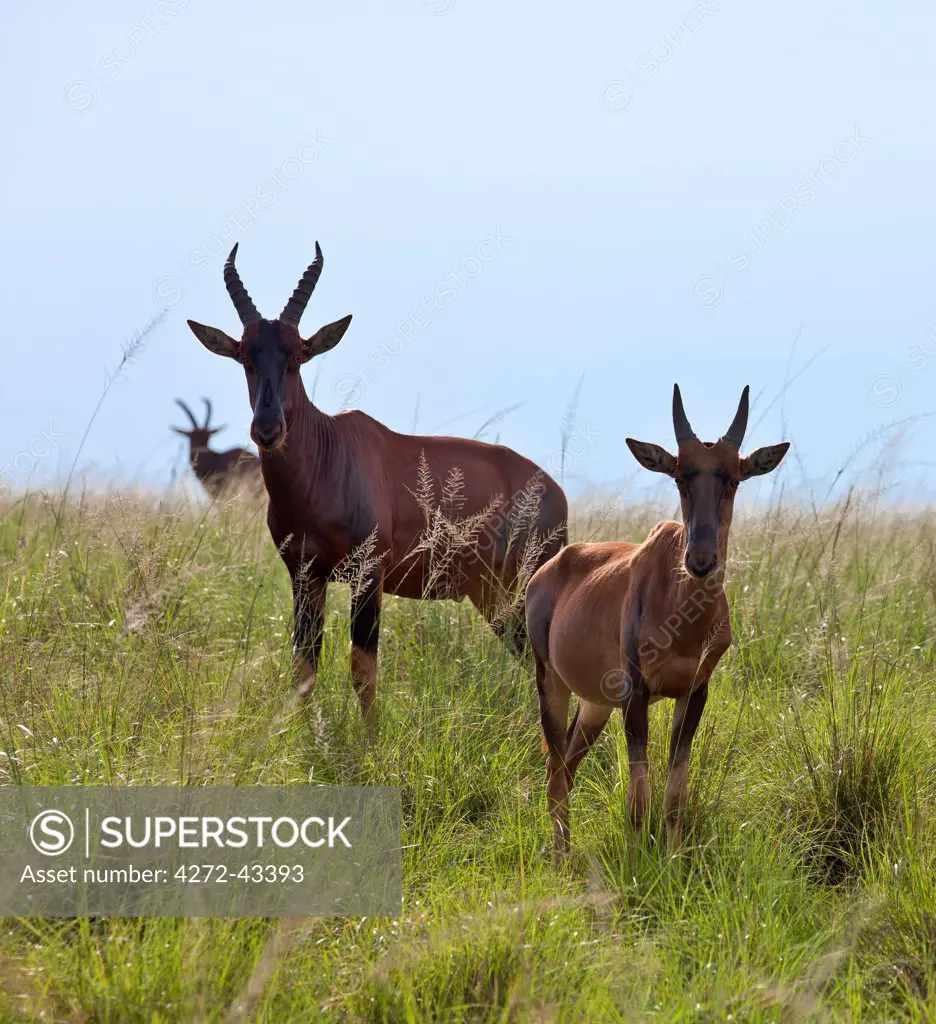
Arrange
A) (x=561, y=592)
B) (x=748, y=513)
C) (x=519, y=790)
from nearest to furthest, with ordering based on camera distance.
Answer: (x=519, y=790) → (x=561, y=592) → (x=748, y=513)

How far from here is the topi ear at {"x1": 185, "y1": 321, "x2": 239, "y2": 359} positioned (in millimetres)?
7371

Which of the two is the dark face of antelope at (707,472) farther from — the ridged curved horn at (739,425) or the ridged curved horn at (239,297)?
the ridged curved horn at (239,297)

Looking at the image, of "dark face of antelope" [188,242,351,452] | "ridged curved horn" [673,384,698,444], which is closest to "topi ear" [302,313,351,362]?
"dark face of antelope" [188,242,351,452]

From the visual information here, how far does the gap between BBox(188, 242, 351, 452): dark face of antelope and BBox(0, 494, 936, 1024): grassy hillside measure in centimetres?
79

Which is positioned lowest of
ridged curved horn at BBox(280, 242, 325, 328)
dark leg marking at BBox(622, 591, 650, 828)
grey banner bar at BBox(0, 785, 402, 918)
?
grey banner bar at BBox(0, 785, 402, 918)

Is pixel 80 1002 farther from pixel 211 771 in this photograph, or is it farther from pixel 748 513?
pixel 748 513

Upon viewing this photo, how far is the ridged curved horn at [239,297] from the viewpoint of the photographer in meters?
7.51

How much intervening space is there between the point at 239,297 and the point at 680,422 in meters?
3.44

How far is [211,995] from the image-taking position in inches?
143

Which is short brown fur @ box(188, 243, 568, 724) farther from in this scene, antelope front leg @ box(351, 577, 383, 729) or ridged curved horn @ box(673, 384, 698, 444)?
ridged curved horn @ box(673, 384, 698, 444)

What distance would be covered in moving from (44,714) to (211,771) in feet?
3.82

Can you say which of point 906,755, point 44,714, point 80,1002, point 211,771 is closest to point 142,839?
point 211,771

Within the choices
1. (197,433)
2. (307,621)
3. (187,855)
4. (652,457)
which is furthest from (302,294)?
(197,433)

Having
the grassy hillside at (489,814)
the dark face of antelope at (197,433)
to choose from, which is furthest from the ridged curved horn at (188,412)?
the grassy hillside at (489,814)
